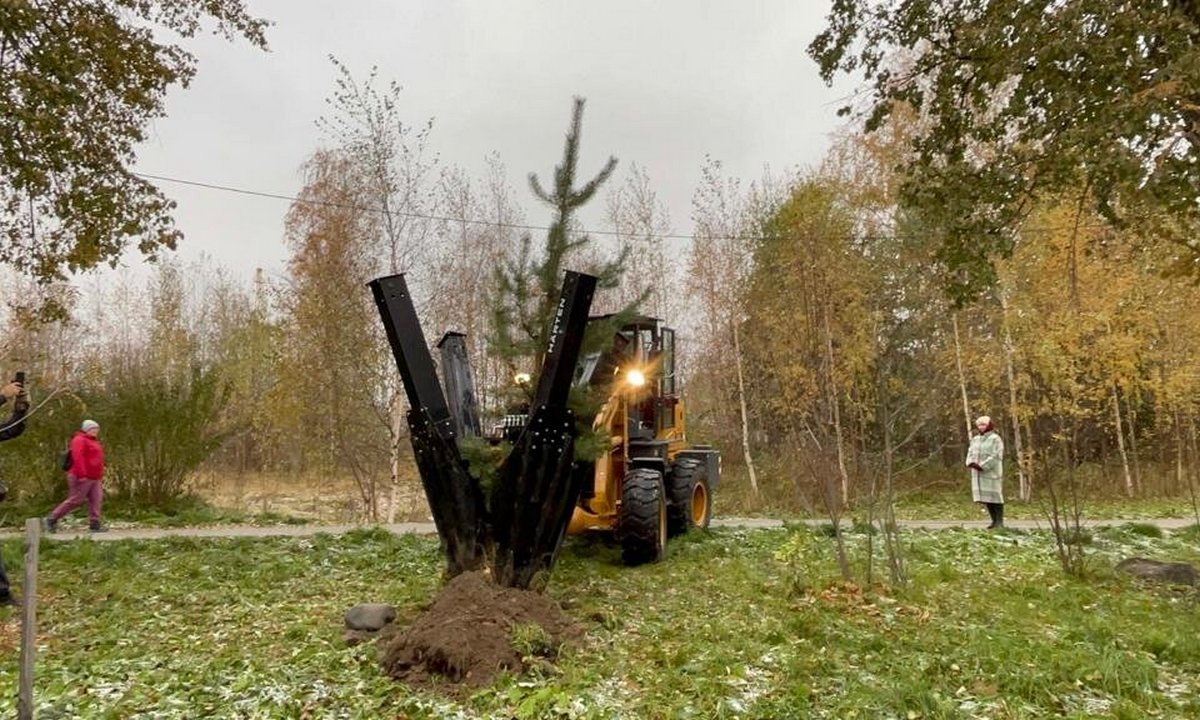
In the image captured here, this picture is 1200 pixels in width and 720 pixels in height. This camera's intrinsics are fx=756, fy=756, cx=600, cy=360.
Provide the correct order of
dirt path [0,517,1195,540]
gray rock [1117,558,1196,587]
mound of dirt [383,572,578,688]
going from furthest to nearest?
dirt path [0,517,1195,540] < gray rock [1117,558,1196,587] < mound of dirt [383,572,578,688]

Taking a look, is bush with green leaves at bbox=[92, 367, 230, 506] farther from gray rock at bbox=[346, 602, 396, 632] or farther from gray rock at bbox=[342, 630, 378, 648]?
gray rock at bbox=[342, 630, 378, 648]

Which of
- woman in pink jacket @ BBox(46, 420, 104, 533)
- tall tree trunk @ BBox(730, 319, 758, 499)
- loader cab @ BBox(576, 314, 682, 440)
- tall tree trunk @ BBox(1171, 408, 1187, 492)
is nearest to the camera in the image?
loader cab @ BBox(576, 314, 682, 440)

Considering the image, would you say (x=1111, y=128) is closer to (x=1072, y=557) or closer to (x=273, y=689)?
(x=1072, y=557)

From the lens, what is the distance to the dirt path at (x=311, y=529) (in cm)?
1007

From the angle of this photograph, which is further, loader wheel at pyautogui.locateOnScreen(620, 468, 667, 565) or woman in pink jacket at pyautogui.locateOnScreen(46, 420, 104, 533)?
woman in pink jacket at pyautogui.locateOnScreen(46, 420, 104, 533)

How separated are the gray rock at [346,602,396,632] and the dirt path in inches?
199

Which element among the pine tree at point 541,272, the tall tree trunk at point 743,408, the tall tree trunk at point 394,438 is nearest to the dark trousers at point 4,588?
the pine tree at point 541,272

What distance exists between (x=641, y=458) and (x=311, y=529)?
6.01 meters

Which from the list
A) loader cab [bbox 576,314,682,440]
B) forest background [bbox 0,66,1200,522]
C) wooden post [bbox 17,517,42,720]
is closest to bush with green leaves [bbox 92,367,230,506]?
forest background [bbox 0,66,1200,522]

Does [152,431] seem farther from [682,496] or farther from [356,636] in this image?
[356,636]

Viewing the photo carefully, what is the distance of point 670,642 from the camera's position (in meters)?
4.88

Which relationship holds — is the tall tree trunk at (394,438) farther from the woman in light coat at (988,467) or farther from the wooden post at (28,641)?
the wooden post at (28,641)

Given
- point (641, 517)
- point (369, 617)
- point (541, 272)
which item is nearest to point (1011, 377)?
point (641, 517)

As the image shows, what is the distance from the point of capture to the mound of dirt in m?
4.19
